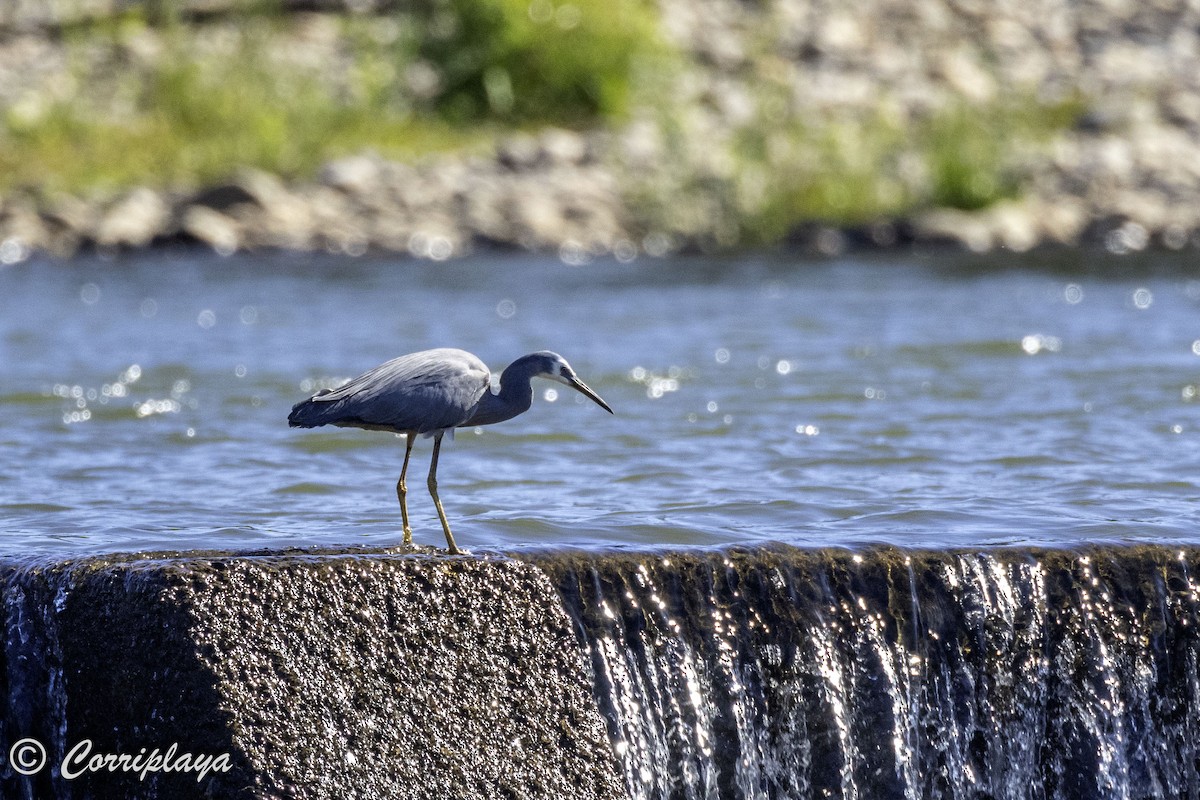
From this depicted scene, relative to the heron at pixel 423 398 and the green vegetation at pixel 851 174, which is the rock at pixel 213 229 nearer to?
the green vegetation at pixel 851 174

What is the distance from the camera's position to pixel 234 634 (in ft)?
14.2

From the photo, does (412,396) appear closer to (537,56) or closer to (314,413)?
(314,413)

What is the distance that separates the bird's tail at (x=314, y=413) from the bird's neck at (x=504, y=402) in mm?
398

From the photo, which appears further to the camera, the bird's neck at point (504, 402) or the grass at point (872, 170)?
the grass at point (872, 170)

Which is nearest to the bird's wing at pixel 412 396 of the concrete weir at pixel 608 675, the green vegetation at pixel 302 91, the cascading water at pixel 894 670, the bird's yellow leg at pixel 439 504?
the bird's yellow leg at pixel 439 504

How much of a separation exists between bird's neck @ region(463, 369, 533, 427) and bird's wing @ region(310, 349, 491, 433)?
0.06 m

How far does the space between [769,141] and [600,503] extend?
496 inches

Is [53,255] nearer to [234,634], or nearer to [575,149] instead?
[575,149]

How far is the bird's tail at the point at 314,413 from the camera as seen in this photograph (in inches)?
193

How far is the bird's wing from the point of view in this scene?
16.1 feet

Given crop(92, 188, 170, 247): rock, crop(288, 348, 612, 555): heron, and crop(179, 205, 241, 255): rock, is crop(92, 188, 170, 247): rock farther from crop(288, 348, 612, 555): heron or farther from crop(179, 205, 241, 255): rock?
crop(288, 348, 612, 555): heron

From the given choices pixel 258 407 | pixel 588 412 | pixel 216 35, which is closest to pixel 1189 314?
pixel 588 412

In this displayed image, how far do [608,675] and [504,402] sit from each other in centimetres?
84

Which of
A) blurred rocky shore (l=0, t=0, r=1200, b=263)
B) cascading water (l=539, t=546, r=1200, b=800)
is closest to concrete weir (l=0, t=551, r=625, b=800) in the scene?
cascading water (l=539, t=546, r=1200, b=800)
